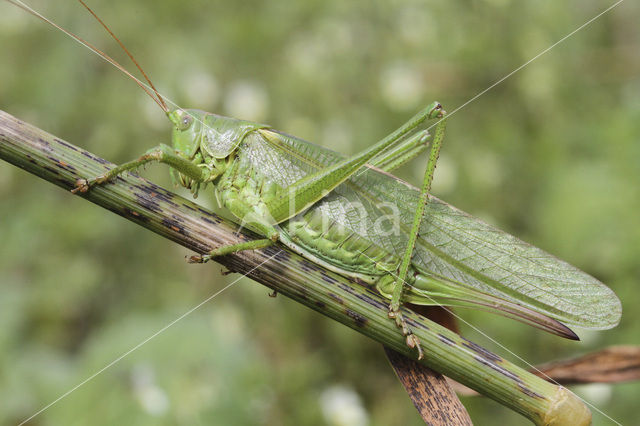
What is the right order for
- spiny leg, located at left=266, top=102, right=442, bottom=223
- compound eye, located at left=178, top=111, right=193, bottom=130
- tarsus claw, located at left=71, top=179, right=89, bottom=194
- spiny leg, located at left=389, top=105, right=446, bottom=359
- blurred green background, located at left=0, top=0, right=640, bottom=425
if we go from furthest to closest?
blurred green background, located at left=0, top=0, right=640, bottom=425
compound eye, located at left=178, top=111, right=193, bottom=130
spiny leg, located at left=266, top=102, right=442, bottom=223
spiny leg, located at left=389, top=105, right=446, bottom=359
tarsus claw, located at left=71, top=179, right=89, bottom=194

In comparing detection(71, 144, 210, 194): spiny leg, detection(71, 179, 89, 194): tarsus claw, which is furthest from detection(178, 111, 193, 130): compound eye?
detection(71, 179, 89, 194): tarsus claw

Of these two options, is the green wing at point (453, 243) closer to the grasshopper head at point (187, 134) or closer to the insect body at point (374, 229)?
the insect body at point (374, 229)

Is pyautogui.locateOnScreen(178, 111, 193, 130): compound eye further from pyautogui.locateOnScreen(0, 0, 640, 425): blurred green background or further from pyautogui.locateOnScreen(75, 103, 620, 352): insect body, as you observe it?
pyautogui.locateOnScreen(0, 0, 640, 425): blurred green background

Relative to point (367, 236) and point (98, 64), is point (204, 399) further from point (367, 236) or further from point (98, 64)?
point (98, 64)

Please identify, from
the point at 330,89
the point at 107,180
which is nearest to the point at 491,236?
the point at 107,180

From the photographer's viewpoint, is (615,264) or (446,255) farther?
(615,264)

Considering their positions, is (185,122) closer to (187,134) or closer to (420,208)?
(187,134)
